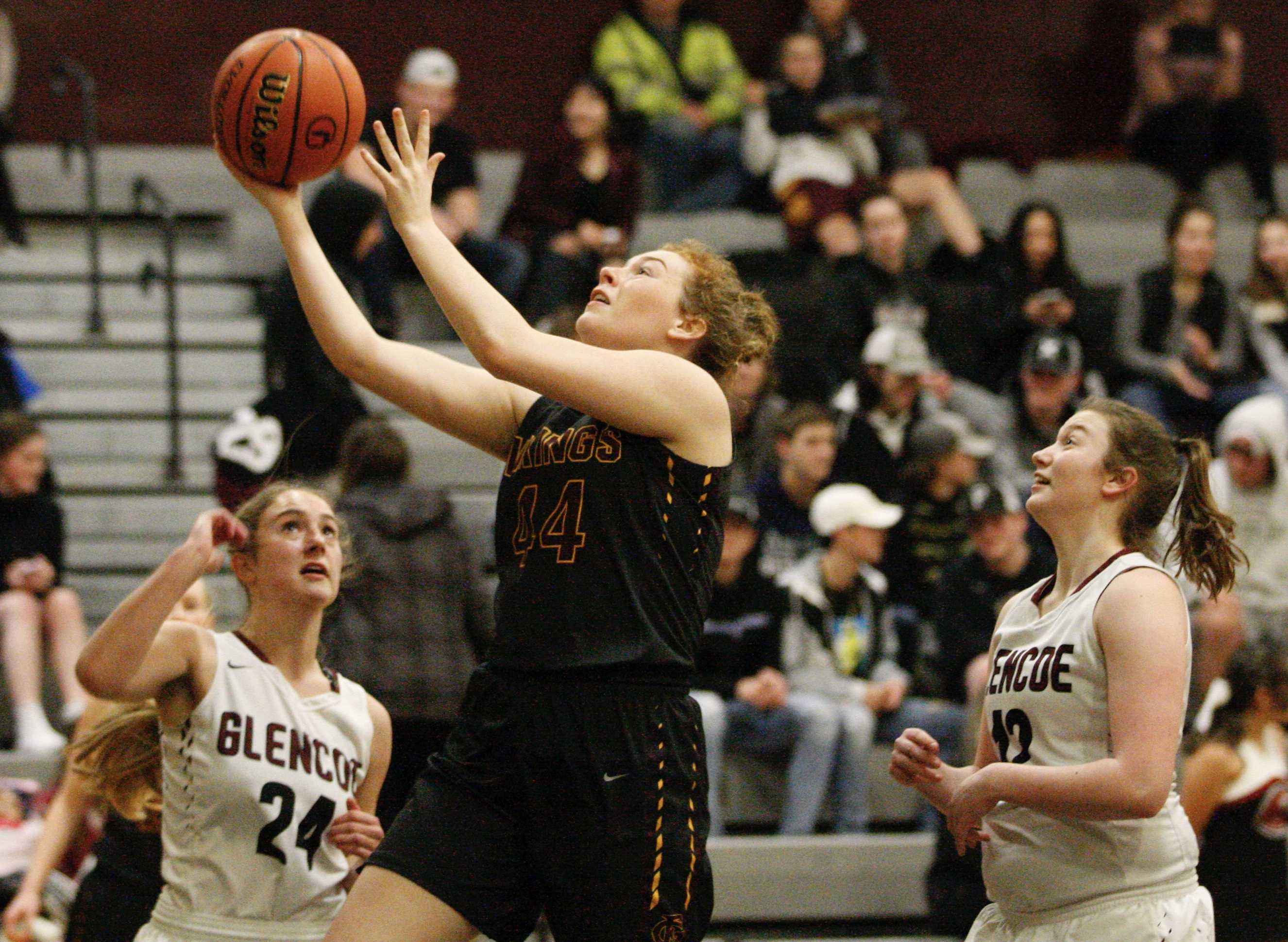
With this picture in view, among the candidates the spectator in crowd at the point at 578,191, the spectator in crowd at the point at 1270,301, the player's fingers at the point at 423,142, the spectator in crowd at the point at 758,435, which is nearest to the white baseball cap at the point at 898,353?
the spectator in crowd at the point at 758,435

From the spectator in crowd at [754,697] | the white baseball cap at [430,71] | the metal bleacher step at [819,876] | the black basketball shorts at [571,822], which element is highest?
the white baseball cap at [430,71]

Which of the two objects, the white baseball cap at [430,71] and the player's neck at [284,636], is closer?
the player's neck at [284,636]

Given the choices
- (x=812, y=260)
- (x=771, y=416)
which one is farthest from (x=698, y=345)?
(x=812, y=260)

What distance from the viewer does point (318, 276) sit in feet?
10.4

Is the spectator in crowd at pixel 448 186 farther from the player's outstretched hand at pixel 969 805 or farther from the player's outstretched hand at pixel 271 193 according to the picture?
the player's outstretched hand at pixel 969 805

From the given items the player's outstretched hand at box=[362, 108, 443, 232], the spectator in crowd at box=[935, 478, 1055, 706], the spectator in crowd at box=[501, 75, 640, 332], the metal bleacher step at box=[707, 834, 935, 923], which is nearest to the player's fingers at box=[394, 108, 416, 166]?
the player's outstretched hand at box=[362, 108, 443, 232]

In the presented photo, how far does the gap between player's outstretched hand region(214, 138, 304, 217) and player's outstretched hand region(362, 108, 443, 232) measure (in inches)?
8.2

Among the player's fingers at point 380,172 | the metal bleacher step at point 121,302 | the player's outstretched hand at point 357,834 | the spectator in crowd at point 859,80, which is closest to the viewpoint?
the player's fingers at point 380,172

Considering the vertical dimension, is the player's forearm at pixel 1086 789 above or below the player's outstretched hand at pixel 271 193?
below

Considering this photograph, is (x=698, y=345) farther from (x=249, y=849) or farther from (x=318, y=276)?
(x=249, y=849)

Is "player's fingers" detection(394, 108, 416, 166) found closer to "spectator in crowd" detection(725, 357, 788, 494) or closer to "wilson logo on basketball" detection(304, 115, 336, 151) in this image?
"wilson logo on basketball" detection(304, 115, 336, 151)

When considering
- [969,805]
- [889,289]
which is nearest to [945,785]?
[969,805]

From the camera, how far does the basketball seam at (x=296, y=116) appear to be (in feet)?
10.9

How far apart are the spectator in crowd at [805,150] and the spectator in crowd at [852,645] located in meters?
2.57
